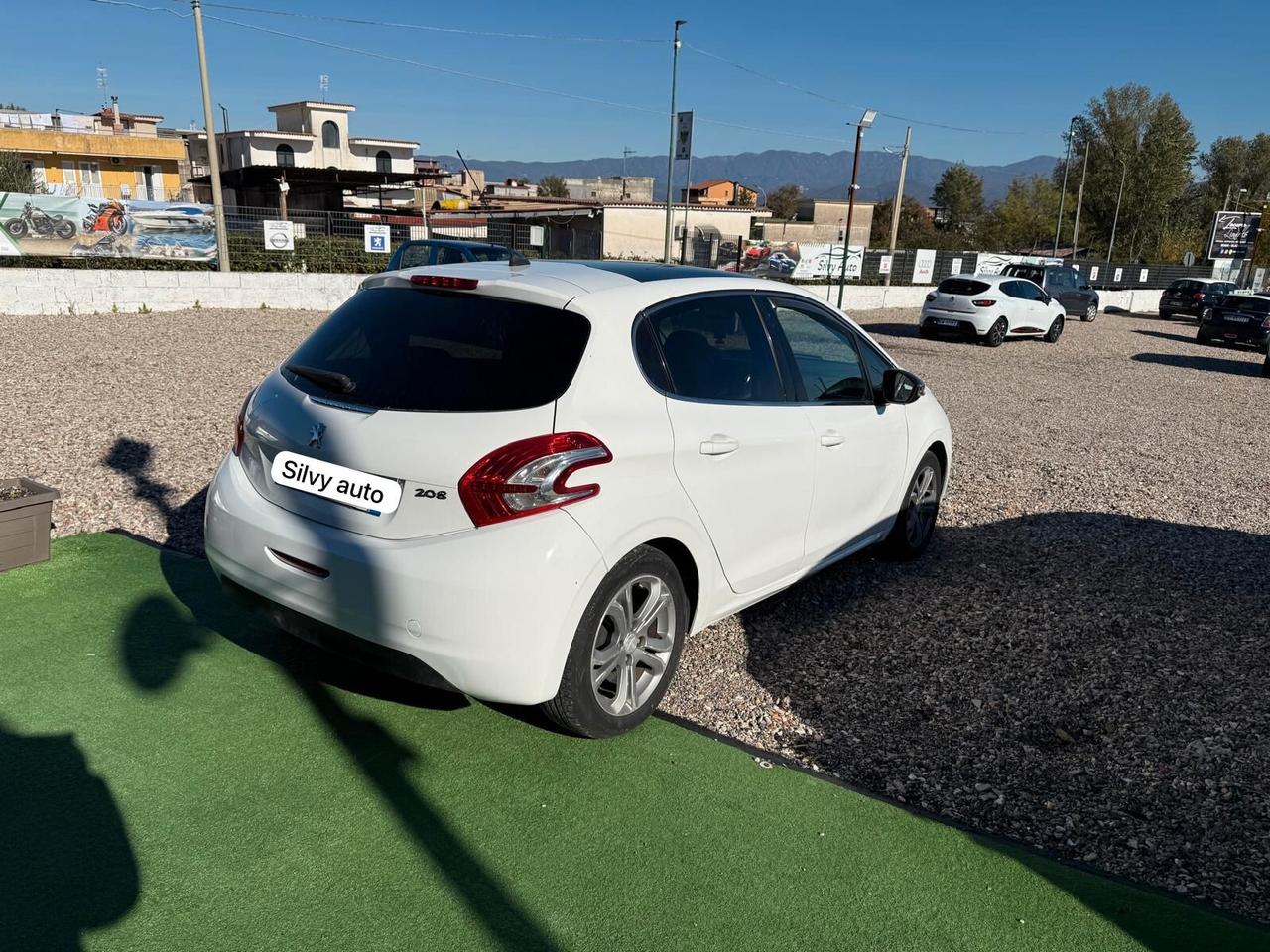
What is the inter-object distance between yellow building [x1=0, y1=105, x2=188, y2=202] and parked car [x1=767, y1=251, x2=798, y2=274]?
31689 mm

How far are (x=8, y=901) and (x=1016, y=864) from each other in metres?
2.86

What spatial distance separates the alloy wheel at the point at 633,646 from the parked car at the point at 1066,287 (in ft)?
86.2

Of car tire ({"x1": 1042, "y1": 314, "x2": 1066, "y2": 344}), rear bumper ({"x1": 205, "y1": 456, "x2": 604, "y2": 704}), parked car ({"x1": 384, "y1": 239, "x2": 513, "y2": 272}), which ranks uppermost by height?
parked car ({"x1": 384, "y1": 239, "x2": 513, "y2": 272})

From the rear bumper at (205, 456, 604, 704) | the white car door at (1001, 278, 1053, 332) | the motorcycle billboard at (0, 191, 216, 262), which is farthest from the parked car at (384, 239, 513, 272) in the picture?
the rear bumper at (205, 456, 604, 704)

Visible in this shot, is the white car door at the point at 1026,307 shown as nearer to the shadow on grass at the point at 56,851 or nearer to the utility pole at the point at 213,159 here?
the utility pole at the point at 213,159

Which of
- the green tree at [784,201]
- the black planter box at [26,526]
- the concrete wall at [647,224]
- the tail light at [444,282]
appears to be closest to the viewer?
the tail light at [444,282]

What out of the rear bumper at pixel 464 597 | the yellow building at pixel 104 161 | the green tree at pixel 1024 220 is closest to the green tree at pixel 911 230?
the green tree at pixel 1024 220

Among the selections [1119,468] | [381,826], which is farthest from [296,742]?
[1119,468]

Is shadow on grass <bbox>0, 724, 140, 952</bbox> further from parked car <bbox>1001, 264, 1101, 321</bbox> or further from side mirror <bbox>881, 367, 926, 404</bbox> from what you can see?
parked car <bbox>1001, 264, 1101, 321</bbox>

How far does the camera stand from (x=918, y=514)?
18.1 ft

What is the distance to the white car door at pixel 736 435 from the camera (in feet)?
11.2

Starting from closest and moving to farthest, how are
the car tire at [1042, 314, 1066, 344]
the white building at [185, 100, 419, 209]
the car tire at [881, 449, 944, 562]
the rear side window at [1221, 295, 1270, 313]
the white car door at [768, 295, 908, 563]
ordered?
the white car door at [768, 295, 908, 563] → the car tire at [881, 449, 944, 562] → the car tire at [1042, 314, 1066, 344] → the rear side window at [1221, 295, 1270, 313] → the white building at [185, 100, 419, 209]

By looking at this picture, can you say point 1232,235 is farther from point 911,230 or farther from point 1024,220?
point 911,230

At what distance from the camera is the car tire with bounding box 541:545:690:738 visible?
10.1ft
